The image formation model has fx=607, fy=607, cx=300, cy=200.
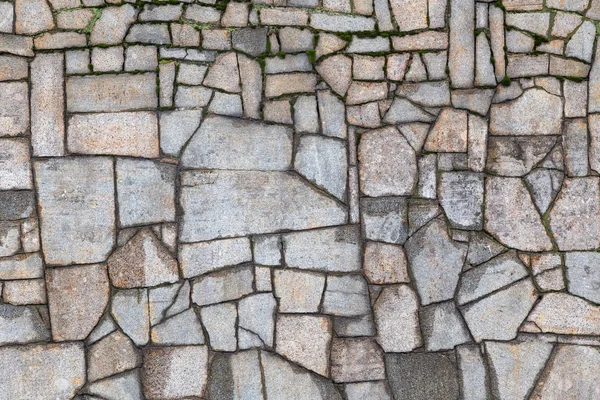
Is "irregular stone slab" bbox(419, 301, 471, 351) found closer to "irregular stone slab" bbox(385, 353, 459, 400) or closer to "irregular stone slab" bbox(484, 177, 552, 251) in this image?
"irregular stone slab" bbox(385, 353, 459, 400)

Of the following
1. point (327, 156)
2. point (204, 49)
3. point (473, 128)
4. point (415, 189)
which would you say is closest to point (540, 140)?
point (473, 128)

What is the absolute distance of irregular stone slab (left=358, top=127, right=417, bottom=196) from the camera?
4094mm

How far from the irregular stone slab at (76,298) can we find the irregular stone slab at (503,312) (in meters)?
2.43

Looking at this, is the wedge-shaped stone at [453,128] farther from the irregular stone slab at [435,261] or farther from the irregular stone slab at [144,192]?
the irregular stone slab at [144,192]

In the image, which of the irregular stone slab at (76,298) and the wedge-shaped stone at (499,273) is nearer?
the irregular stone slab at (76,298)

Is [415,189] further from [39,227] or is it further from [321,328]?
[39,227]

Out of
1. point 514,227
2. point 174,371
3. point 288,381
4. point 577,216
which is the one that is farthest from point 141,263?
point 577,216

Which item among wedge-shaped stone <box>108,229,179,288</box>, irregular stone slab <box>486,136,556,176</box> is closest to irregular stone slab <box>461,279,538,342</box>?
irregular stone slab <box>486,136,556,176</box>

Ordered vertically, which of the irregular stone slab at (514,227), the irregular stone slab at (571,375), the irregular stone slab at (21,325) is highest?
the irregular stone slab at (514,227)

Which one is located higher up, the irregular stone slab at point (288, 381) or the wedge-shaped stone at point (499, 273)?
the wedge-shaped stone at point (499, 273)

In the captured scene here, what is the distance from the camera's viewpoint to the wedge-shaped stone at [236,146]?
402 cm

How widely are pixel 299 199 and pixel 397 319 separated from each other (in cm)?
104

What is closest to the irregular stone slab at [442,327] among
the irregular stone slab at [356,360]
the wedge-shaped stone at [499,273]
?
the wedge-shaped stone at [499,273]

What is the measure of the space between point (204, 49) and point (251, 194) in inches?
39.9
